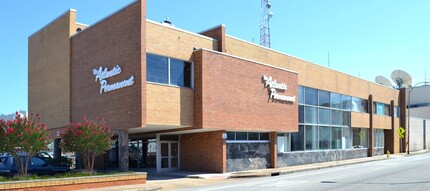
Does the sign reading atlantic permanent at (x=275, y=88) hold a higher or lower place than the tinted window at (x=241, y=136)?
higher

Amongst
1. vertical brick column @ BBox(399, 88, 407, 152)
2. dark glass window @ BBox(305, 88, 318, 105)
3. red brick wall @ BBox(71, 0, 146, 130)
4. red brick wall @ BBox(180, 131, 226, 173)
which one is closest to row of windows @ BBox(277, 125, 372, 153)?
dark glass window @ BBox(305, 88, 318, 105)

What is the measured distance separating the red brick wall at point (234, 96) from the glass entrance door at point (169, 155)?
4.92 meters

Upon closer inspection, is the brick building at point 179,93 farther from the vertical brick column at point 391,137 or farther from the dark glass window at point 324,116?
the vertical brick column at point 391,137

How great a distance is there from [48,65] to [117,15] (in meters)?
9.98

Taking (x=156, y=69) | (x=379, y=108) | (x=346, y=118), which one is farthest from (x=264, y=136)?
(x=379, y=108)

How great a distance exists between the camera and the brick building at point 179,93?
2236 centimetres

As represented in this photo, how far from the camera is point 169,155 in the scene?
2825 cm

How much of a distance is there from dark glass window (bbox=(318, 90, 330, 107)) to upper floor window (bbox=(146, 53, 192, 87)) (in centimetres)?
1642

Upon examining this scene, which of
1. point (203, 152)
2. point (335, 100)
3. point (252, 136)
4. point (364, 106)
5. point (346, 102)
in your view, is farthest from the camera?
point (364, 106)

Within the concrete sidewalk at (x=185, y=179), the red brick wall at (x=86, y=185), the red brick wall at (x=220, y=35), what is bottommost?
the concrete sidewalk at (x=185, y=179)

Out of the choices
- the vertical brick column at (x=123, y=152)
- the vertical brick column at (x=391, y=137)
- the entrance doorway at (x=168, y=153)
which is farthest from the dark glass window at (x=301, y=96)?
the vertical brick column at (x=391, y=137)

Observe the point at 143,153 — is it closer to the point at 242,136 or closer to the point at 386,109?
the point at 242,136

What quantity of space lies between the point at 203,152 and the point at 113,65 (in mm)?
7534

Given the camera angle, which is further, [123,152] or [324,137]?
[324,137]
